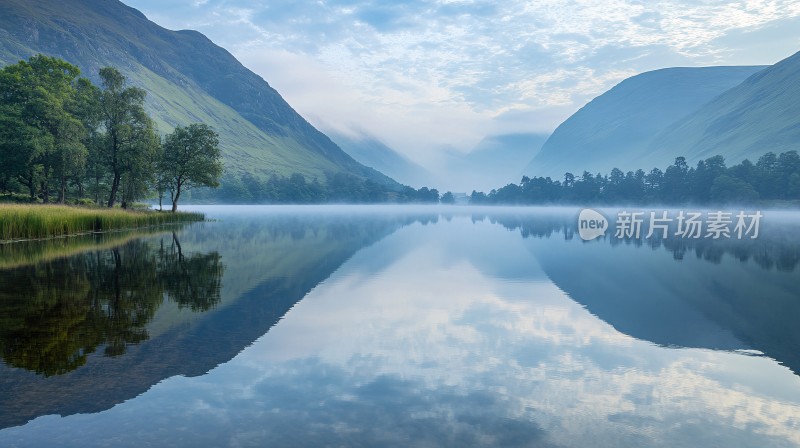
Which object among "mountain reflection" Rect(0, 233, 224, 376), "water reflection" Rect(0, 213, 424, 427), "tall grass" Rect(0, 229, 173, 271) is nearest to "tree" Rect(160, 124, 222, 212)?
"tall grass" Rect(0, 229, 173, 271)

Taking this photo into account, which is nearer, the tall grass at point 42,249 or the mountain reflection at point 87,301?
the mountain reflection at point 87,301

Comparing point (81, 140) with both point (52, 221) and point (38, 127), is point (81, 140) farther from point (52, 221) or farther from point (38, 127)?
point (52, 221)

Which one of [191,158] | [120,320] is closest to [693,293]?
[120,320]

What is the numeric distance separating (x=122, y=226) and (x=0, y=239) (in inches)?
942

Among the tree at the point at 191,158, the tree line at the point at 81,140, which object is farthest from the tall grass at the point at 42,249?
the tree at the point at 191,158

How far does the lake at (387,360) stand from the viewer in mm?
9547

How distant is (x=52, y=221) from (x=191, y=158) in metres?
55.3

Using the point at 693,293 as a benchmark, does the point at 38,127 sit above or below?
above

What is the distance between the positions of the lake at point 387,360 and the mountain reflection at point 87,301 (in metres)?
0.11

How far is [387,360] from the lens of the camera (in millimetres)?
14094

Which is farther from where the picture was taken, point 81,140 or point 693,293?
point 81,140

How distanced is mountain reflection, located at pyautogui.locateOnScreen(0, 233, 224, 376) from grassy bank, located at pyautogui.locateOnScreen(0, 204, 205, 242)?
1405 cm

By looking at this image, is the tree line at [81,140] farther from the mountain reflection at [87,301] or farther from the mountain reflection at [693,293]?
the mountain reflection at [693,293]

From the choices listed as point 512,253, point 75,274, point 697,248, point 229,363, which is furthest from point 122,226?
point 697,248
